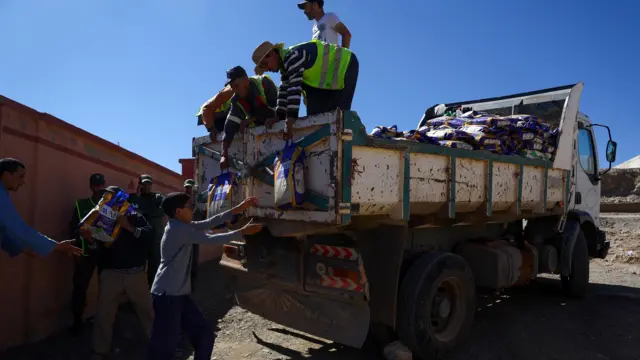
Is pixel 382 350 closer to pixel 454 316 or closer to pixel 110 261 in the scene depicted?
pixel 454 316

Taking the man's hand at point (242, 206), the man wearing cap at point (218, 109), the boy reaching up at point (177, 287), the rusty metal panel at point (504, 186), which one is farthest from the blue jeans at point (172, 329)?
the rusty metal panel at point (504, 186)

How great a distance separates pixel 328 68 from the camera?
3762 millimetres

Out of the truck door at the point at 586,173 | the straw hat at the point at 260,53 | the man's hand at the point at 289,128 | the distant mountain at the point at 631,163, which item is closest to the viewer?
the man's hand at the point at 289,128

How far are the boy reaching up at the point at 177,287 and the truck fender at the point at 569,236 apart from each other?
4.54m

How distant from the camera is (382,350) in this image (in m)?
3.73

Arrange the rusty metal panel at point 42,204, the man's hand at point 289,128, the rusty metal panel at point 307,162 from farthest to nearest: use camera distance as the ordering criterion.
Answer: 1. the rusty metal panel at point 42,204
2. the man's hand at point 289,128
3. the rusty metal panel at point 307,162

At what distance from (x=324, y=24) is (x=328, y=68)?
2.76 ft

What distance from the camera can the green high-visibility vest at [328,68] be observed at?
3.69 m

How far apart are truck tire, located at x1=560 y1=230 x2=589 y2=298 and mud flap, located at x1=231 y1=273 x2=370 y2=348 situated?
3996 millimetres

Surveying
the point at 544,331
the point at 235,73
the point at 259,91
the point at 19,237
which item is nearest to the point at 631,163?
the point at 544,331

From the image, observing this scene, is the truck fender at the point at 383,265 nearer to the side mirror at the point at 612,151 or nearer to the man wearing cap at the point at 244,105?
the man wearing cap at the point at 244,105

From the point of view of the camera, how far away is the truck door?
6.18 m

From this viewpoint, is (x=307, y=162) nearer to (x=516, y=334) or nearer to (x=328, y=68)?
(x=328, y=68)

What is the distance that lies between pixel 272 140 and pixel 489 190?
2.17 meters
